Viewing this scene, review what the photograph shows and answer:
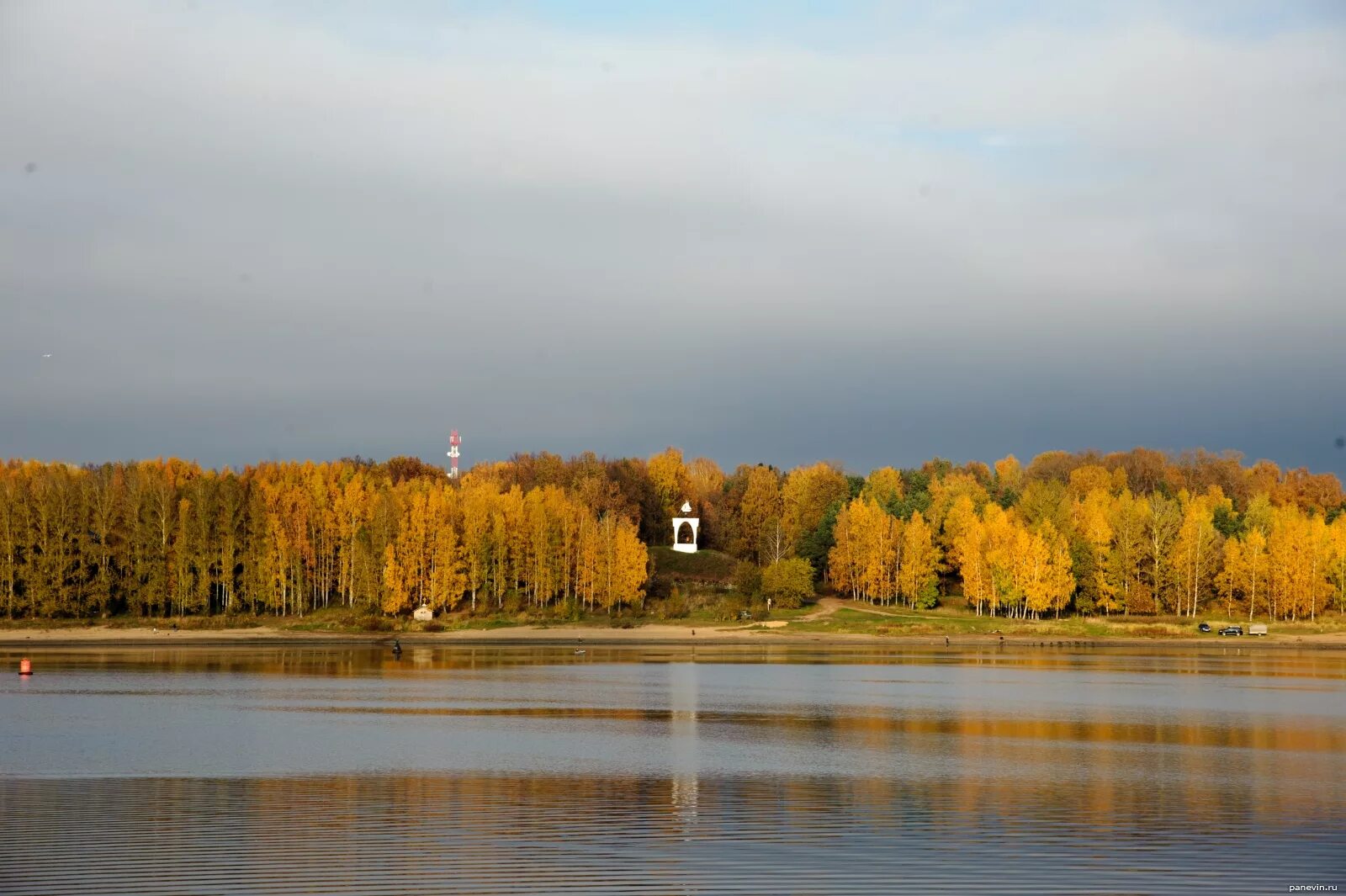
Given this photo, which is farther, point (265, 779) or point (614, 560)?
point (614, 560)

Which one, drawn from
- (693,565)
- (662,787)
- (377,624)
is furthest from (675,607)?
(662,787)

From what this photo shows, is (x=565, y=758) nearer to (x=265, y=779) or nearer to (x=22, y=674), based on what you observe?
(x=265, y=779)

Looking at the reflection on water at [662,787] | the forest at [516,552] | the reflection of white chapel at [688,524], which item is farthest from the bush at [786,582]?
the reflection on water at [662,787]

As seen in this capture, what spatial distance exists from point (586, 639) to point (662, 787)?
62.7 m

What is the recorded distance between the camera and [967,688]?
5416 cm

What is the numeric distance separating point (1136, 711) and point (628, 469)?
287ft

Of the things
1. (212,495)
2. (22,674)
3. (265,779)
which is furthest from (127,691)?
(212,495)

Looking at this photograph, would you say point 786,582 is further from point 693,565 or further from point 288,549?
point 288,549

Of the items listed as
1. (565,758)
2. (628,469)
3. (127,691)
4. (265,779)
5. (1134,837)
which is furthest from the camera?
(628,469)

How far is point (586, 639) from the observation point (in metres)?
89.2

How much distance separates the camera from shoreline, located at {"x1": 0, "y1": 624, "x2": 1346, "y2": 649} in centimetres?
8519

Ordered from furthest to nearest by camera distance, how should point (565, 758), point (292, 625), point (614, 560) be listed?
1. point (614, 560)
2. point (292, 625)
3. point (565, 758)

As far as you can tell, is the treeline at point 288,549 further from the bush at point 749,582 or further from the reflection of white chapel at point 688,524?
the reflection of white chapel at point 688,524

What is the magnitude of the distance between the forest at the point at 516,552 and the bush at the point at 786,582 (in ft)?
0.50
